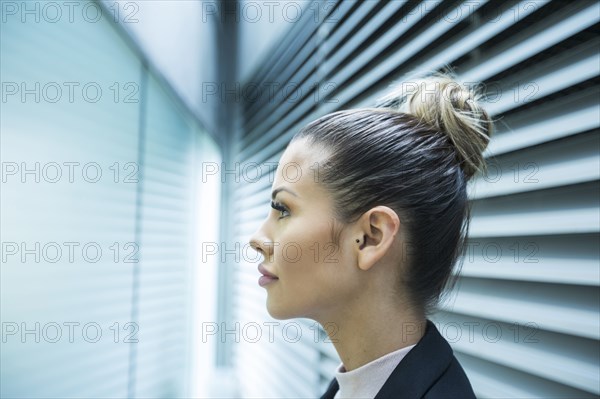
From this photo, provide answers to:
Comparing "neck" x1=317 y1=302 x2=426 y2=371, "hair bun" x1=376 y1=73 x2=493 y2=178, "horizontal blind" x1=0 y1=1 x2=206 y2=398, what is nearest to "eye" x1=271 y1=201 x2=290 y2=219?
"neck" x1=317 y1=302 x2=426 y2=371

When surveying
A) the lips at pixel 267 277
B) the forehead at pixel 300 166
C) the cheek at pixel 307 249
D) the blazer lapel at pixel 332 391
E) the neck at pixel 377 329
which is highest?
the forehead at pixel 300 166

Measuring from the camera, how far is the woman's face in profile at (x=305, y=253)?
38.2 inches

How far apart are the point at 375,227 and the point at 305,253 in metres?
0.14

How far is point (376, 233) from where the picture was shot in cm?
96

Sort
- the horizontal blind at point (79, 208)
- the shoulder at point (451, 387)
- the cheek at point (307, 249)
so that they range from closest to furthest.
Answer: the shoulder at point (451, 387) → the cheek at point (307, 249) → the horizontal blind at point (79, 208)

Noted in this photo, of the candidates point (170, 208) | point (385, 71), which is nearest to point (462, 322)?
point (385, 71)

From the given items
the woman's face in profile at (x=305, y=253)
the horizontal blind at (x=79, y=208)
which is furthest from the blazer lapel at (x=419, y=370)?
the horizontal blind at (x=79, y=208)

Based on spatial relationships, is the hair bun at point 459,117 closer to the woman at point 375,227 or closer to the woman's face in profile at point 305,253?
the woman at point 375,227

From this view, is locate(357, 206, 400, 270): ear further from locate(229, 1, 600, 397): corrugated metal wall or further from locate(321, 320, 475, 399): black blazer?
locate(229, 1, 600, 397): corrugated metal wall

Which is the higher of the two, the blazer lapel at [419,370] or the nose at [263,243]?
the nose at [263,243]

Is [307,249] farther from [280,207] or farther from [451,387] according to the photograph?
[451,387]

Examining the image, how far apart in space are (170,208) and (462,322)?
178 centimetres

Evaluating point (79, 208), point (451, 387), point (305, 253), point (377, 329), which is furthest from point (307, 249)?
point (79, 208)

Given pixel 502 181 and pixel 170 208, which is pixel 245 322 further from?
pixel 502 181
